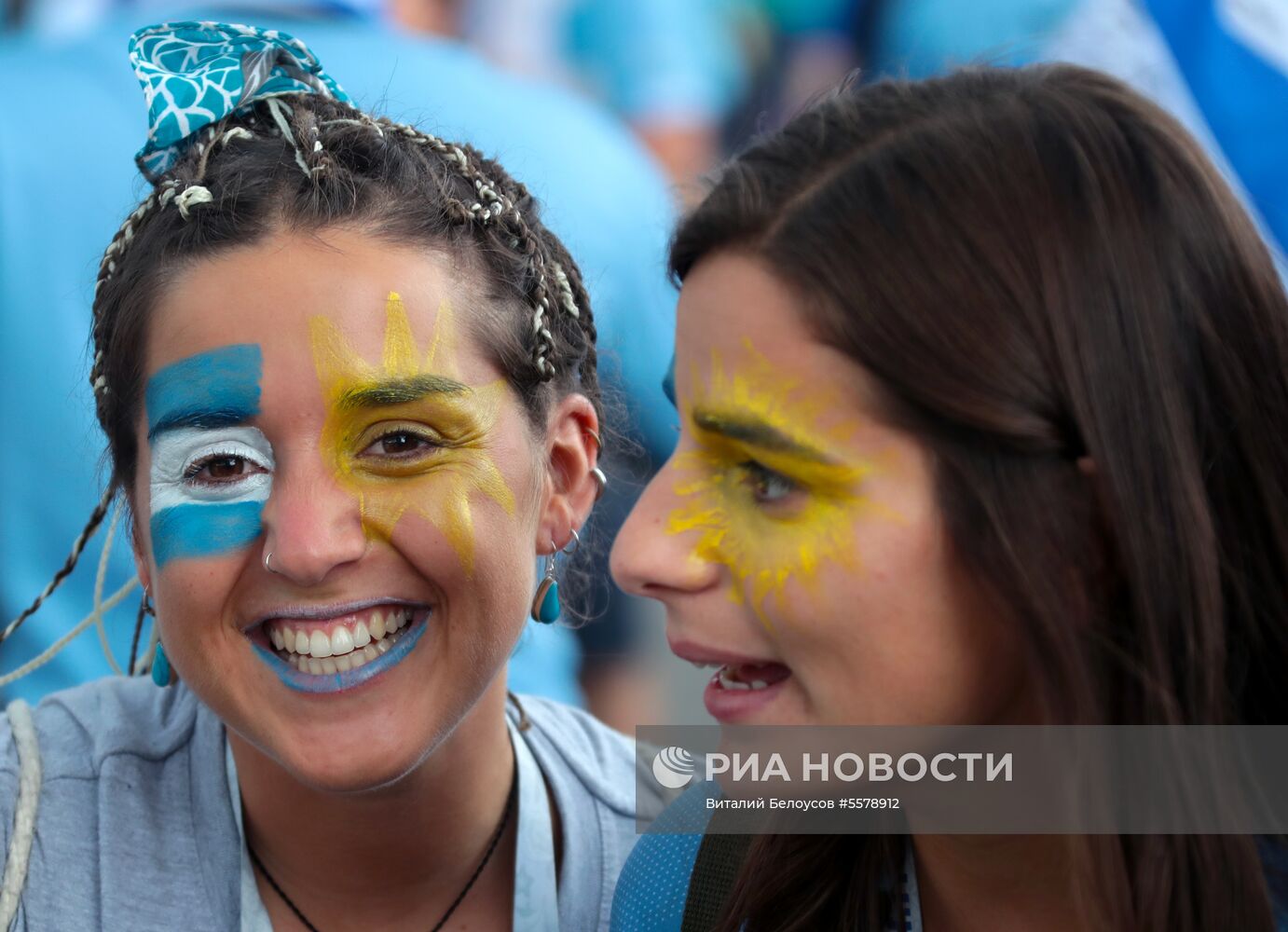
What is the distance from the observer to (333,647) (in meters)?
1.91

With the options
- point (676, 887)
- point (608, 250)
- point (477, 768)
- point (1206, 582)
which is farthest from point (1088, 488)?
point (608, 250)

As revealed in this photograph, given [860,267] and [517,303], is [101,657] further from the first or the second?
[860,267]

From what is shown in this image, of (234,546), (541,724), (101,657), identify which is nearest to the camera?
(234,546)

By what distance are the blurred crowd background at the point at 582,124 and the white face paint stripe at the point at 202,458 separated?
0.51m

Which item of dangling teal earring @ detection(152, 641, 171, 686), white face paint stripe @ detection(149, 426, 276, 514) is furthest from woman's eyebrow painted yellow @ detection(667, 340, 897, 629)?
dangling teal earring @ detection(152, 641, 171, 686)

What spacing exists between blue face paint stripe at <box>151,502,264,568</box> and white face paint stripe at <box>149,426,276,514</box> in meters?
0.01

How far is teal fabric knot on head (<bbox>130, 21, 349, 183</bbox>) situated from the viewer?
82.1 inches

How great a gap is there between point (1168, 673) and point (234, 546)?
119cm

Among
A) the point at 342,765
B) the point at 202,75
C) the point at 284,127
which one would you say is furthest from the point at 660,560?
the point at 202,75

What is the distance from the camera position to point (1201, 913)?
5.19 ft

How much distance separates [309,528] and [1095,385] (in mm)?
1001

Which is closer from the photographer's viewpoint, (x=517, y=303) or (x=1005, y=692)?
(x=1005, y=692)

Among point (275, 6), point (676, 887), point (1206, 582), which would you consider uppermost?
point (275, 6)

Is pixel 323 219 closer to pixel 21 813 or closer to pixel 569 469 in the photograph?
pixel 569 469
